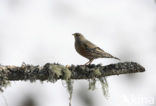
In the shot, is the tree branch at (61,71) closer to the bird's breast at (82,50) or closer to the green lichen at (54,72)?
the green lichen at (54,72)

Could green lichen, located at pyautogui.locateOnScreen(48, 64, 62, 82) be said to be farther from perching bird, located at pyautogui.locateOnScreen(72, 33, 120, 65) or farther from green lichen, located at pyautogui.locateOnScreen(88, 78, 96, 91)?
perching bird, located at pyautogui.locateOnScreen(72, 33, 120, 65)

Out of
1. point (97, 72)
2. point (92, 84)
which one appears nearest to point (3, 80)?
point (97, 72)

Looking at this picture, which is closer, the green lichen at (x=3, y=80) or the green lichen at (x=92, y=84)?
the green lichen at (x=3, y=80)

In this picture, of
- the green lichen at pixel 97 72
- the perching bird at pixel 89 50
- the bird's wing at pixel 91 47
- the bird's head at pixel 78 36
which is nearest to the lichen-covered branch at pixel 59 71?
the green lichen at pixel 97 72

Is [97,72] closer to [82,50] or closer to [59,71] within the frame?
[59,71]

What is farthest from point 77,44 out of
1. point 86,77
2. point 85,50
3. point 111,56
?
point 86,77

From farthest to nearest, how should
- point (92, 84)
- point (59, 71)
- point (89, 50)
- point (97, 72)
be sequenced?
point (89, 50) → point (92, 84) → point (97, 72) → point (59, 71)

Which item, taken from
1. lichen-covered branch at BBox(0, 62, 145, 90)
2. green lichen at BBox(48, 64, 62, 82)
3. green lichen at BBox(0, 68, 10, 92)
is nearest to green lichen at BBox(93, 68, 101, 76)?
lichen-covered branch at BBox(0, 62, 145, 90)

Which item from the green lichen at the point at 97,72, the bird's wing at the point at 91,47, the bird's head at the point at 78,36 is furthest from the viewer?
the bird's head at the point at 78,36
